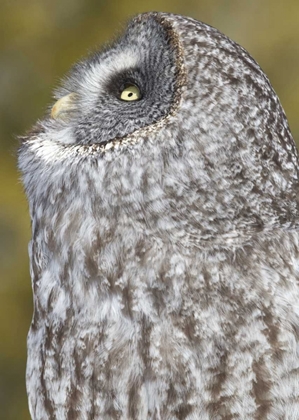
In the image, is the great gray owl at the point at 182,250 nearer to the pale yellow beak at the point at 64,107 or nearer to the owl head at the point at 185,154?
the owl head at the point at 185,154

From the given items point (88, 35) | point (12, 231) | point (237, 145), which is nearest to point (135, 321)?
point (237, 145)

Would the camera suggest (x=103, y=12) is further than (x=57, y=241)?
Yes

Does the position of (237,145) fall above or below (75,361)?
above

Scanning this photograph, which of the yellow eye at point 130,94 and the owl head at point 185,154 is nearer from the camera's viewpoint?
the owl head at point 185,154

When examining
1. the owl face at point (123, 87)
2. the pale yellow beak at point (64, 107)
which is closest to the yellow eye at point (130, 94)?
the owl face at point (123, 87)

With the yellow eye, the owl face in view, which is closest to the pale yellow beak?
the owl face

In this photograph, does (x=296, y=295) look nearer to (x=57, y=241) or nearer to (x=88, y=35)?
(x=57, y=241)
